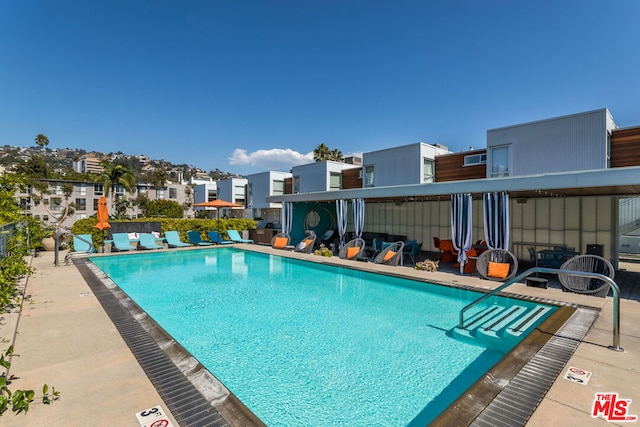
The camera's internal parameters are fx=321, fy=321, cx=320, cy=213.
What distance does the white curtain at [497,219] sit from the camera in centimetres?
885

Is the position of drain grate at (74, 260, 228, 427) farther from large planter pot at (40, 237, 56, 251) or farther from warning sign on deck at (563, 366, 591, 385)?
large planter pot at (40, 237, 56, 251)

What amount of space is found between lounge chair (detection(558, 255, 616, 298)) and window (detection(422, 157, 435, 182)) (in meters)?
12.5

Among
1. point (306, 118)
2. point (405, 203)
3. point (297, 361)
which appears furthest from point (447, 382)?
point (306, 118)

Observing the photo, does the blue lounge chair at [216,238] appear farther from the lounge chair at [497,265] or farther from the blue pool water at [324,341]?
the lounge chair at [497,265]

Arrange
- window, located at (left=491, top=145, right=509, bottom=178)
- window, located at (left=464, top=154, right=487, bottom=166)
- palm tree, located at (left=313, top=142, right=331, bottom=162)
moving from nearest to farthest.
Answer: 1. window, located at (left=491, top=145, right=509, bottom=178)
2. window, located at (left=464, top=154, right=487, bottom=166)
3. palm tree, located at (left=313, top=142, right=331, bottom=162)

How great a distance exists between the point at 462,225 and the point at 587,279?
3345mm

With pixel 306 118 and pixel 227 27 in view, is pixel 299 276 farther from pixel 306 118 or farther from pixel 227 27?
pixel 306 118

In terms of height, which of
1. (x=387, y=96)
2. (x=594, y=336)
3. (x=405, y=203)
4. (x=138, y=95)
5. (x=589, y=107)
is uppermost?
(x=138, y=95)

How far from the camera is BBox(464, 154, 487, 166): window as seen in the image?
16.6m

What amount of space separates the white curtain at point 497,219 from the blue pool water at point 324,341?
2.41m

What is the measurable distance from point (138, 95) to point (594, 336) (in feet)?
89.9

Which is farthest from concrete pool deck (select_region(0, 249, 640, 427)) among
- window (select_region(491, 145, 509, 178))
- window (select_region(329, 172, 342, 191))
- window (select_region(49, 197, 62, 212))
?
window (select_region(49, 197, 62, 212))

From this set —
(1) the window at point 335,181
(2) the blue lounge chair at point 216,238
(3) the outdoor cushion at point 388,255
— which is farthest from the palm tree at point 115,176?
(3) the outdoor cushion at point 388,255

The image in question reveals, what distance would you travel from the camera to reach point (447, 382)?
3.98 meters
